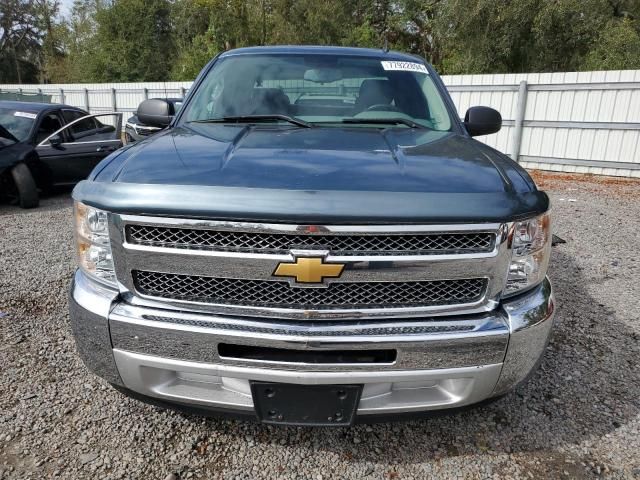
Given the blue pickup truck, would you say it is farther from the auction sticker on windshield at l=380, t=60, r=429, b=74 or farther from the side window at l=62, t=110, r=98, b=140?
the side window at l=62, t=110, r=98, b=140

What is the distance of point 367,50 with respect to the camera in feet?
11.1

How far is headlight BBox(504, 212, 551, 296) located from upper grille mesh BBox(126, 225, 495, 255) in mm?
143

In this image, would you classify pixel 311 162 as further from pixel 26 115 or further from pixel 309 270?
pixel 26 115

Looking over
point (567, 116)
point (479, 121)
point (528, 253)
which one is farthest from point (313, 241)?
point (567, 116)

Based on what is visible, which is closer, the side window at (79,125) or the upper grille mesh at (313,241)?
the upper grille mesh at (313,241)

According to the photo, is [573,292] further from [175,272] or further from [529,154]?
[529,154]

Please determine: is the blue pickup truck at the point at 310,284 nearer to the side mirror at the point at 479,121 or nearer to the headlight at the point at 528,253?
the headlight at the point at 528,253

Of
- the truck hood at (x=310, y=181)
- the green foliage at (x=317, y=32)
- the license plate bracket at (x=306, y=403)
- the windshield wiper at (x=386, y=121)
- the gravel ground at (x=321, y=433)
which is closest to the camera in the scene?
the truck hood at (x=310, y=181)

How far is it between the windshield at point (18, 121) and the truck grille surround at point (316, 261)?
6831 mm

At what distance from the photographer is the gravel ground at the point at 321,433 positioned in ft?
6.72

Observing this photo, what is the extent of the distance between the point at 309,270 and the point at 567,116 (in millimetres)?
11161

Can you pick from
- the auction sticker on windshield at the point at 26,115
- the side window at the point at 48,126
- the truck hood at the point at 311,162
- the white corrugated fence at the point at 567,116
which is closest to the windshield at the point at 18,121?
the auction sticker on windshield at the point at 26,115

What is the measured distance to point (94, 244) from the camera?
1.84 meters

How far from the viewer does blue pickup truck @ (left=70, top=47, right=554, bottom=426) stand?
1645mm
